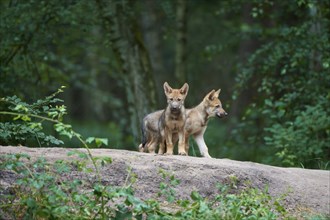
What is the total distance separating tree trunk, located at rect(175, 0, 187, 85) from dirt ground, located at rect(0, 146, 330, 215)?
8.03 meters

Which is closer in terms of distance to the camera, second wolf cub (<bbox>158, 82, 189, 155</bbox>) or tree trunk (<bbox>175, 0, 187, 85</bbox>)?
second wolf cub (<bbox>158, 82, 189, 155</bbox>)

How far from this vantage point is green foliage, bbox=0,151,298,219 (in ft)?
21.4

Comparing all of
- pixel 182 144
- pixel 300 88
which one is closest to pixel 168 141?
pixel 182 144

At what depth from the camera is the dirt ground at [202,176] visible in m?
7.99

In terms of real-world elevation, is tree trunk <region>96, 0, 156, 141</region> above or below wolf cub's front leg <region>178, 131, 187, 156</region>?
above

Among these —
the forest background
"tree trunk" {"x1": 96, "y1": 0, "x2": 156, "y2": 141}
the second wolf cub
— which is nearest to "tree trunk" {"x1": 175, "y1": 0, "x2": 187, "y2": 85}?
the forest background

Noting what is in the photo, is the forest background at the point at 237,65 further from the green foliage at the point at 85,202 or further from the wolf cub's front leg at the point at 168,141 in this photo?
the green foliage at the point at 85,202

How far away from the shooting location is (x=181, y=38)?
1770 cm

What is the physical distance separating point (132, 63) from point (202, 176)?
18.9 feet

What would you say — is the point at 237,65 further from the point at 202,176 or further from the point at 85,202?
the point at 85,202

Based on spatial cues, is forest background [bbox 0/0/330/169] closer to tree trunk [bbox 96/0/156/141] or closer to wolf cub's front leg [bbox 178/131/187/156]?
tree trunk [bbox 96/0/156/141]

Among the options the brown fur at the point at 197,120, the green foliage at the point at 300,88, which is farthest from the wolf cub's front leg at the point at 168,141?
the green foliage at the point at 300,88

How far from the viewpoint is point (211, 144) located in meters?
14.6

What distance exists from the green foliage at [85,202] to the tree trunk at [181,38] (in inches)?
376
